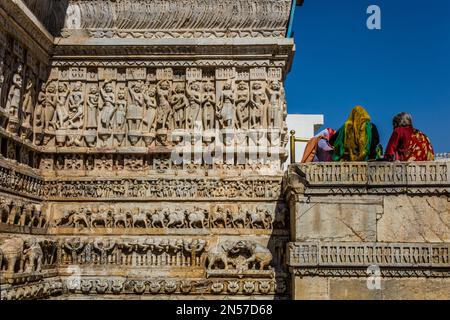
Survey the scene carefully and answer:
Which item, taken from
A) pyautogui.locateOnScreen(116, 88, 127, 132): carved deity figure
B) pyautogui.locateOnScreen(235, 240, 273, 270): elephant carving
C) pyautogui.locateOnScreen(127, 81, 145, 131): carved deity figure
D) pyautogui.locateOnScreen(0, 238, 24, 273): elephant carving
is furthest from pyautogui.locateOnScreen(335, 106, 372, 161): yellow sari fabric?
pyautogui.locateOnScreen(0, 238, 24, 273): elephant carving

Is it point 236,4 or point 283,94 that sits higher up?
point 236,4

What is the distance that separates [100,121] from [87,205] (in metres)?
1.67

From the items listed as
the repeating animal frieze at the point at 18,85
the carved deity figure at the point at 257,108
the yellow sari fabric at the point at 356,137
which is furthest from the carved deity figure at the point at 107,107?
the yellow sari fabric at the point at 356,137

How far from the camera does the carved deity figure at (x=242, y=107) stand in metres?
13.0

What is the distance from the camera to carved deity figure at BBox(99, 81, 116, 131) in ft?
42.4

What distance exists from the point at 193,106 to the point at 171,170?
135cm

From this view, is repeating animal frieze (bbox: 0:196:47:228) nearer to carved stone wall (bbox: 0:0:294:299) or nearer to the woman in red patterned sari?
carved stone wall (bbox: 0:0:294:299)

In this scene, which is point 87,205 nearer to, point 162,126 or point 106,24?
point 162,126
